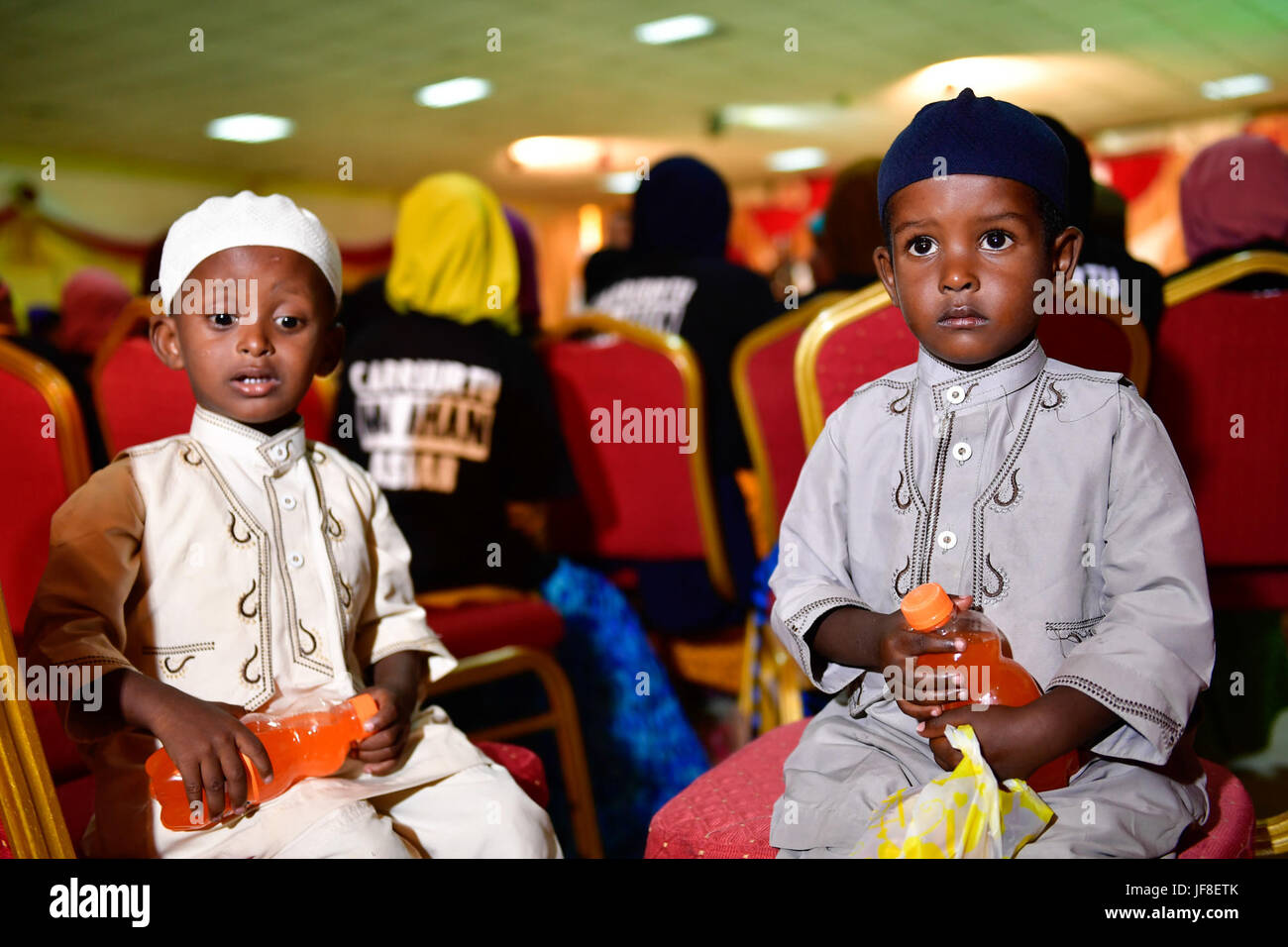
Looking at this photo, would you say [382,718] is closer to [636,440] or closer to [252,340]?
[252,340]

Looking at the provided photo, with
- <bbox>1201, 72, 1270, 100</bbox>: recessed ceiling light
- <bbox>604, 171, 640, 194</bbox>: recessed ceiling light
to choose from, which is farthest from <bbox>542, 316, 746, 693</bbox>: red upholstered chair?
<bbox>604, 171, 640, 194</bbox>: recessed ceiling light

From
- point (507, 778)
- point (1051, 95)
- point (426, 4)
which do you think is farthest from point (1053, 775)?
point (426, 4)

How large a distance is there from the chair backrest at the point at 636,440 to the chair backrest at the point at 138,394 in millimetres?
541

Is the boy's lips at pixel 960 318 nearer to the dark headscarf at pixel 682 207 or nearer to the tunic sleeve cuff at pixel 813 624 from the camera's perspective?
the tunic sleeve cuff at pixel 813 624

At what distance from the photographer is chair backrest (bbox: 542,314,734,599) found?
6.89ft

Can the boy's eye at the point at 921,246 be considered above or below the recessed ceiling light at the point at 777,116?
below

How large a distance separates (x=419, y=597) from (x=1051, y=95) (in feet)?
Result: 4.34

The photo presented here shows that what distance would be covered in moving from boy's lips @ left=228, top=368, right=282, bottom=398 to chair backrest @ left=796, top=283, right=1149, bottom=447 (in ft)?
2.07

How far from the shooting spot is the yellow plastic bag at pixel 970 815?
2.76 feet

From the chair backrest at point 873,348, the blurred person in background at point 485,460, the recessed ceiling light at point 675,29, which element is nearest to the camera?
the chair backrest at point 873,348

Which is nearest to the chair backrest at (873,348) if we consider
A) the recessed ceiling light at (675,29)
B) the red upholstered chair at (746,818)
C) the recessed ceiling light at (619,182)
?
the red upholstered chair at (746,818)

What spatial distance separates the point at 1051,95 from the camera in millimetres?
1569

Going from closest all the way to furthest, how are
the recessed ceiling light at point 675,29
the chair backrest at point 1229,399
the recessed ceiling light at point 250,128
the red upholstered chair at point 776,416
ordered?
1. the chair backrest at point 1229,399
2. the red upholstered chair at point 776,416
3. the recessed ceiling light at point 675,29
4. the recessed ceiling light at point 250,128
